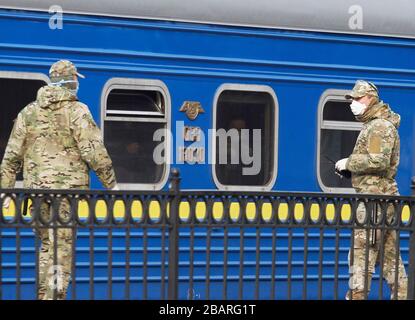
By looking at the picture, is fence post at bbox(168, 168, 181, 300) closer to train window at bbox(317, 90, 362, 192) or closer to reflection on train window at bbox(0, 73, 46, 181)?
reflection on train window at bbox(0, 73, 46, 181)

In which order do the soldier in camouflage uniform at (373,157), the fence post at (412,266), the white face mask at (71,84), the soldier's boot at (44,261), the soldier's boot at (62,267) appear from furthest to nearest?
1. the soldier in camouflage uniform at (373,157)
2. the white face mask at (71,84)
3. the soldier's boot at (44,261)
4. the soldier's boot at (62,267)
5. the fence post at (412,266)

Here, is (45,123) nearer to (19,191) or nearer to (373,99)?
(19,191)

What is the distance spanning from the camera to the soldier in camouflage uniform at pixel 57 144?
7406 mm

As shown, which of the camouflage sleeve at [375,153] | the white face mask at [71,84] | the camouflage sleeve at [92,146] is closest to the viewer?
the camouflage sleeve at [92,146]

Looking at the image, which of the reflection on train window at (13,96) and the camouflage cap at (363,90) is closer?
the reflection on train window at (13,96)

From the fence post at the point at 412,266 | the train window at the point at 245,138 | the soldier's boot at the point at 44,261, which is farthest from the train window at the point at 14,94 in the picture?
the fence post at the point at 412,266

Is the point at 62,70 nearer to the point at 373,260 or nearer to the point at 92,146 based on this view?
the point at 92,146

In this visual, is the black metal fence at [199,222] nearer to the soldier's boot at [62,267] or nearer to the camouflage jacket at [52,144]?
the soldier's boot at [62,267]

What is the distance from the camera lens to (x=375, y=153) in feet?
26.1

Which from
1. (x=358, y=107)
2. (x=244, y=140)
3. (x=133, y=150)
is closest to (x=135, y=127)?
(x=133, y=150)

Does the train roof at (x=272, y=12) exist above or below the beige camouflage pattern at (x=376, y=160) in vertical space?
above

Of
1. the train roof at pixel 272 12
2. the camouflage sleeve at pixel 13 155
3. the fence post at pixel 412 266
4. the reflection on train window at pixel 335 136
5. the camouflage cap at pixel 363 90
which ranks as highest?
the train roof at pixel 272 12

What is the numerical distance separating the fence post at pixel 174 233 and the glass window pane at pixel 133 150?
2444 mm

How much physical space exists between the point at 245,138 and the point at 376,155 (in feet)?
3.94
